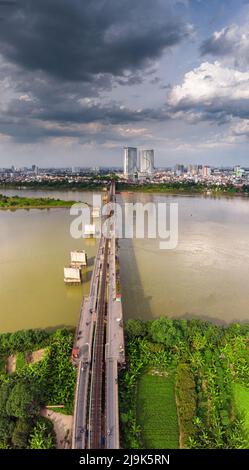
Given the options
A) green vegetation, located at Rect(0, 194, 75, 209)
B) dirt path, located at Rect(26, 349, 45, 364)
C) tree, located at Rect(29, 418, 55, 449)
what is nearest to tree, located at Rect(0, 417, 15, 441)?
tree, located at Rect(29, 418, 55, 449)

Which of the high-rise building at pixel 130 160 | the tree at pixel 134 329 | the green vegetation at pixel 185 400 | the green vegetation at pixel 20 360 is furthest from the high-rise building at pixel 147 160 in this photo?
the green vegetation at pixel 185 400

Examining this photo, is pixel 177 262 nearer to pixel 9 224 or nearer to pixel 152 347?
pixel 152 347

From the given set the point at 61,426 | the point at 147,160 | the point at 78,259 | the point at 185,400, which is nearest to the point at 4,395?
the point at 61,426

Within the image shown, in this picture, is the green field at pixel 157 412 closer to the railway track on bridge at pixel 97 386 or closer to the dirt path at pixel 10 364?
the railway track on bridge at pixel 97 386

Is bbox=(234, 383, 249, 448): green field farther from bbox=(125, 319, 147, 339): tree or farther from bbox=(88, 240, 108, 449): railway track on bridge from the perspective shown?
bbox=(88, 240, 108, 449): railway track on bridge
